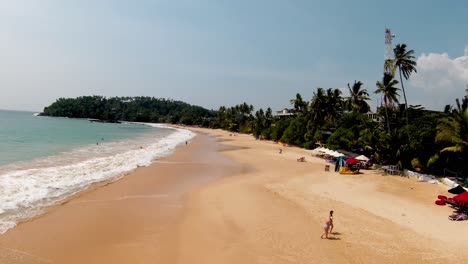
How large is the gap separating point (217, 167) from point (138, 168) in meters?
7.05

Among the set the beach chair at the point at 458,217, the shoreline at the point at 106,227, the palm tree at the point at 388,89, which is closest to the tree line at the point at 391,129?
the palm tree at the point at 388,89

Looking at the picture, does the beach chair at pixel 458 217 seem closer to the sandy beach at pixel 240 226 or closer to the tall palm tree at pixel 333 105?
the sandy beach at pixel 240 226

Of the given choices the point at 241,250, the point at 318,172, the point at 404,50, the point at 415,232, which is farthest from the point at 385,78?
the point at 241,250

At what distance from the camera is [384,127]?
4125 centimetres

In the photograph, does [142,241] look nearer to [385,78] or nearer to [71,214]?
[71,214]

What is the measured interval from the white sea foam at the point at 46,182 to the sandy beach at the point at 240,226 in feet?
3.20

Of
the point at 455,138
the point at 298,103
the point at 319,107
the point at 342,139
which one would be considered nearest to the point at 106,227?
the point at 455,138

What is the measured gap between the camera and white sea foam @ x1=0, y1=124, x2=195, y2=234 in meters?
15.1

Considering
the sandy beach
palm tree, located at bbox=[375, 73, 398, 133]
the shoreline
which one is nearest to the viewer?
the shoreline

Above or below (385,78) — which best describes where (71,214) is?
below

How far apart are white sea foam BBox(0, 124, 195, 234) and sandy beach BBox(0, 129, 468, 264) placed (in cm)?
98

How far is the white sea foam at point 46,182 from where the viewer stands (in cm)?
1505

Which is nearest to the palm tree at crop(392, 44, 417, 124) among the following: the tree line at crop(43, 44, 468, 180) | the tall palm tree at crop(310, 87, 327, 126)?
the tree line at crop(43, 44, 468, 180)

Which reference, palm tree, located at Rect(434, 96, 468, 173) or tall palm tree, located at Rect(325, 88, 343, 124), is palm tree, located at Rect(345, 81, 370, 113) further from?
palm tree, located at Rect(434, 96, 468, 173)
